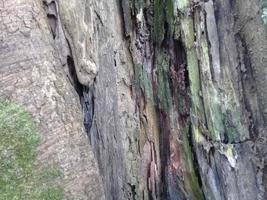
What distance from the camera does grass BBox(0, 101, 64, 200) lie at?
1.34m

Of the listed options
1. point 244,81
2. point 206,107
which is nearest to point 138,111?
point 206,107

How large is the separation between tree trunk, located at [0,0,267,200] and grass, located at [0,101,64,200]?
1.52 feet

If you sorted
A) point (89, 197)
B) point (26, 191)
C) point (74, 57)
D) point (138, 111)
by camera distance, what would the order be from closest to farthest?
point (26, 191) → point (89, 197) → point (74, 57) → point (138, 111)

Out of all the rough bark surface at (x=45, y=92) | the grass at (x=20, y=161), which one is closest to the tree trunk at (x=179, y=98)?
the rough bark surface at (x=45, y=92)

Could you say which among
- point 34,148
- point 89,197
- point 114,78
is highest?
point 114,78

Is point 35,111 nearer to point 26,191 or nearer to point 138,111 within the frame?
point 26,191

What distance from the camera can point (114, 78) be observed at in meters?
2.02

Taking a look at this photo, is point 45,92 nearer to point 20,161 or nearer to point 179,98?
point 20,161

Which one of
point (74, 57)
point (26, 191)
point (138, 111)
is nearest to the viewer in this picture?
point (26, 191)

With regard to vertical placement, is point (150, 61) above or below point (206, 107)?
above

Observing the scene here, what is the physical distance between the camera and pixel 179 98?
2207mm

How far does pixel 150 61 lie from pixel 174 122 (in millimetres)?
314

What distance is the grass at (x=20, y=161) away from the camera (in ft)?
4.40

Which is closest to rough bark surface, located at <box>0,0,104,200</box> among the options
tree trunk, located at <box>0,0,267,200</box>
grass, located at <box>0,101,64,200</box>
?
grass, located at <box>0,101,64,200</box>
